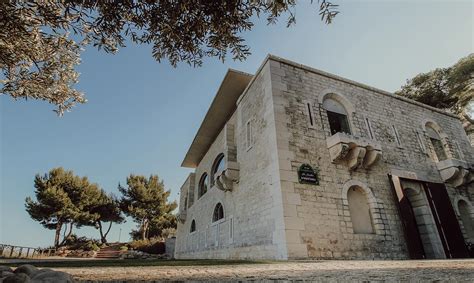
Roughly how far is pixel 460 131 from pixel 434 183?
571 cm

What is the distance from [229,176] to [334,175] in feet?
14.2

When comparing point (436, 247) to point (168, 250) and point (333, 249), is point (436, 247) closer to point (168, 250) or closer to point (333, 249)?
point (333, 249)

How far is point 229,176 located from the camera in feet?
33.4

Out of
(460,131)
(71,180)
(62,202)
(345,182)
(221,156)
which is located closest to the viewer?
(345,182)

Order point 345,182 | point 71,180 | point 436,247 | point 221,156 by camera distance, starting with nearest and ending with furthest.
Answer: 1. point 345,182
2. point 436,247
3. point 221,156
4. point 71,180

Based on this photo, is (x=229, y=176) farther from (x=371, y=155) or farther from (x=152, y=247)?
(x=152, y=247)

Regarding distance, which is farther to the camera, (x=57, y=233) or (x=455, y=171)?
(x=57, y=233)

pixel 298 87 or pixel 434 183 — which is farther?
pixel 434 183

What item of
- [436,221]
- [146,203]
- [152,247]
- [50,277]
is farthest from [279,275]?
[146,203]

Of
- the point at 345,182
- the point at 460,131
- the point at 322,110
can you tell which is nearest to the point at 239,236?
the point at 345,182

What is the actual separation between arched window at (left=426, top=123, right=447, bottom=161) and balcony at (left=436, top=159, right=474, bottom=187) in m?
1.05

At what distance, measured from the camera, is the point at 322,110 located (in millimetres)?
9047

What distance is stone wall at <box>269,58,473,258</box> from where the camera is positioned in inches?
266

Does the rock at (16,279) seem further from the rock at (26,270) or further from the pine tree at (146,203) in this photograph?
the pine tree at (146,203)
